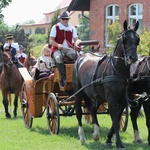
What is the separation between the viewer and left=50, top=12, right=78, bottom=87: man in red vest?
37.0 ft

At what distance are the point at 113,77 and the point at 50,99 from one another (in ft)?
8.09

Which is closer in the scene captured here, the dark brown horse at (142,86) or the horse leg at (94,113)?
the dark brown horse at (142,86)

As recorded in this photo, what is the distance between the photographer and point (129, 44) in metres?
8.95

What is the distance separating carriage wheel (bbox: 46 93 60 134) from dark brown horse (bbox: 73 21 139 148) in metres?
0.64

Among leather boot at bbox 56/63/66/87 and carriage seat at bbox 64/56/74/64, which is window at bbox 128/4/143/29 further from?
leather boot at bbox 56/63/66/87

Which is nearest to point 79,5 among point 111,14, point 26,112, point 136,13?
point 111,14

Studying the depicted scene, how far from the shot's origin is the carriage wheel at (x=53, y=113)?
11.0 meters

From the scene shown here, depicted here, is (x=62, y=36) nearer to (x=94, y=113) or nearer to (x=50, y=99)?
(x=50, y=99)

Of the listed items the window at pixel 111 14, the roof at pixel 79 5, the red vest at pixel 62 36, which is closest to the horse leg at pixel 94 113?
the red vest at pixel 62 36

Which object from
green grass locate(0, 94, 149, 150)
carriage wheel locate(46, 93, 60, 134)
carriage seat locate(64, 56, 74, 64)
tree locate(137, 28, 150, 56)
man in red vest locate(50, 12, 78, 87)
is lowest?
green grass locate(0, 94, 149, 150)

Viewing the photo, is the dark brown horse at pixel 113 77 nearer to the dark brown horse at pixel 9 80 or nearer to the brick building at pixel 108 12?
the dark brown horse at pixel 9 80

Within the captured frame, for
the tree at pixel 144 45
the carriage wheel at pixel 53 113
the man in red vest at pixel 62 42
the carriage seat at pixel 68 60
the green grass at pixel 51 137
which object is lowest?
the green grass at pixel 51 137

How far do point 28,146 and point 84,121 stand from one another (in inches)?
165

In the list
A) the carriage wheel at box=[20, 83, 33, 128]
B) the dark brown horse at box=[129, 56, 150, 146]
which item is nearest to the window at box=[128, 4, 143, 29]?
the carriage wheel at box=[20, 83, 33, 128]
